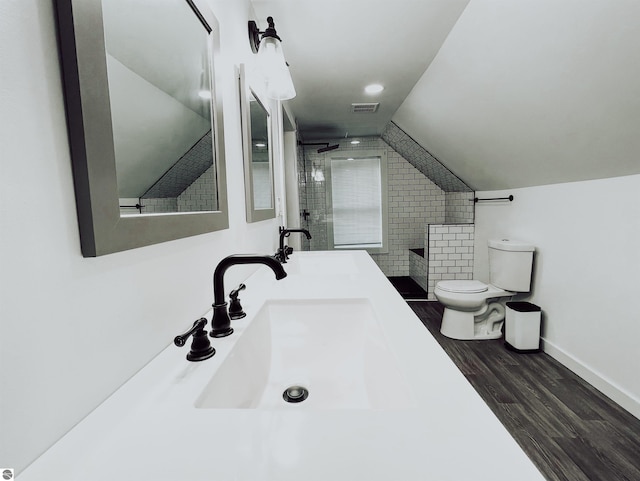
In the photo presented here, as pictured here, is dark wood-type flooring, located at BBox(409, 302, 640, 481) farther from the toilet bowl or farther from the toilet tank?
the toilet tank

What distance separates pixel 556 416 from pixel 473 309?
1.09m

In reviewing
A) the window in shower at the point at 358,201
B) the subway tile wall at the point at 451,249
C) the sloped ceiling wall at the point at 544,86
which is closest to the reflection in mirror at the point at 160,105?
the sloped ceiling wall at the point at 544,86

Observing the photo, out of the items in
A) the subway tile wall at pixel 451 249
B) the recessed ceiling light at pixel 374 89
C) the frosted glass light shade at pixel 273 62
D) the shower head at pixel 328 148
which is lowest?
the subway tile wall at pixel 451 249

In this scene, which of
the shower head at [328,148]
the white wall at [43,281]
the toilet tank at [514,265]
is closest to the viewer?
the white wall at [43,281]

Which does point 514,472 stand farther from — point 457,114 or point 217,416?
point 457,114

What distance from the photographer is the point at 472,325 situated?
8.81 ft

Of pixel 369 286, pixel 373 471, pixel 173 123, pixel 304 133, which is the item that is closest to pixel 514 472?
pixel 373 471

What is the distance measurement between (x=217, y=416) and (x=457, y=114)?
113 inches

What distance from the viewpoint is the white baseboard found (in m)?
1.65

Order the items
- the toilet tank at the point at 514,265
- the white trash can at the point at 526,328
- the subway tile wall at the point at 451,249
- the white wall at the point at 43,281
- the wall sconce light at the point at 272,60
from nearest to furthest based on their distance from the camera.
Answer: the white wall at the point at 43,281 → the wall sconce light at the point at 272,60 → the white trash can at the point at 526,328 → the toilet tank at the point at 514,265 → the subway tile wall at the point at 451,249

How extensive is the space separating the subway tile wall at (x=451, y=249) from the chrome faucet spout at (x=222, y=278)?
329cm

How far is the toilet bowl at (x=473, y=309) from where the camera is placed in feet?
8.61

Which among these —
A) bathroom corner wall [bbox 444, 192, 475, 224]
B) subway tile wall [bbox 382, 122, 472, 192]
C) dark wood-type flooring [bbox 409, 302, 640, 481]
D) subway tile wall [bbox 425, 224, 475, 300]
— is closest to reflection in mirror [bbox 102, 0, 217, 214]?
dark wood-type flooring [bbox 409, 302, 640, 481]

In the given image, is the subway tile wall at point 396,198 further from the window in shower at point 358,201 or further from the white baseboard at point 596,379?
the white baseboard at point 596,379
